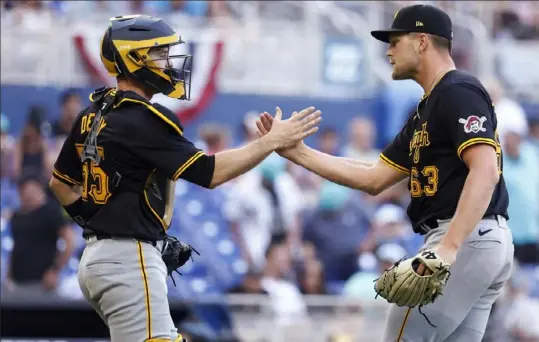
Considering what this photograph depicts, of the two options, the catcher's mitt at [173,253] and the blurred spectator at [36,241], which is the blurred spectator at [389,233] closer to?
the blurred spectator at [36,241]

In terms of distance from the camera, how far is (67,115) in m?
11.5

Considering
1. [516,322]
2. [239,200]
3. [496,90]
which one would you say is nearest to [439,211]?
[516,322]

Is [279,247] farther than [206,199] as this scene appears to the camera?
No

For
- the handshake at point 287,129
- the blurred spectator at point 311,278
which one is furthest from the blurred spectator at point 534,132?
the handshake at point 287,129

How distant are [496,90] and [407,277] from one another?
7.14 m

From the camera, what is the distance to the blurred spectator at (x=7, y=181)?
11.0m

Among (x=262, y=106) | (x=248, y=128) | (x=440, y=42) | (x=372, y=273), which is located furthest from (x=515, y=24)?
(x=440, y=42)

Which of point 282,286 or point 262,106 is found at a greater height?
point 262,106

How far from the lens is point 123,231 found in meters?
5.37

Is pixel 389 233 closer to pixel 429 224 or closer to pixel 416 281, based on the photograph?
pixel 429 224

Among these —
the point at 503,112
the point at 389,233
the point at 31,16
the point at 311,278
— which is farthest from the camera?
the point at 31,16

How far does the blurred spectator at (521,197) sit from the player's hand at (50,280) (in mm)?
4659

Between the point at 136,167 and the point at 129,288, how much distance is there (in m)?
0.57

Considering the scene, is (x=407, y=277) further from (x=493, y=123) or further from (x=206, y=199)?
(x=206, y=199)
